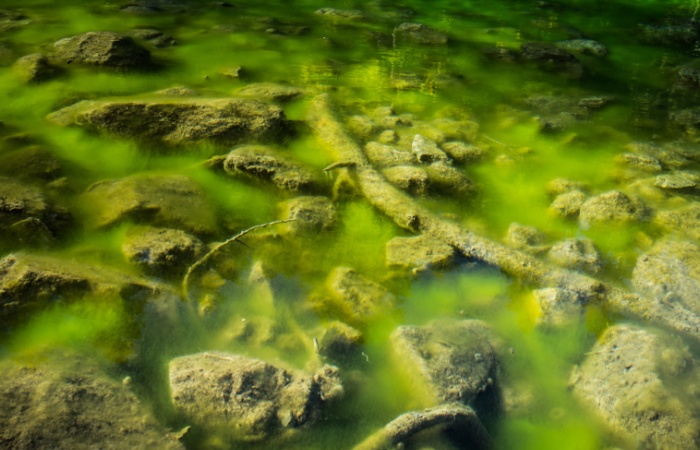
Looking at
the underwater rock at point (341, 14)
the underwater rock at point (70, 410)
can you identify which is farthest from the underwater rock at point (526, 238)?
the underwater rock at point (341, 14)

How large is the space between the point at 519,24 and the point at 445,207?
5.01 metres

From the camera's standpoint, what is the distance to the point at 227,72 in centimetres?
525

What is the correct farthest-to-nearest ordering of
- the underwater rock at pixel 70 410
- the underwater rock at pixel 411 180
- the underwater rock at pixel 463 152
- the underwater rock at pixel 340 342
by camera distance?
the underwater rock at pixel 463 152
the underwater rock at pixel 411 180
the underwater rock at pixel 340 342
the underwater rock at pixel 70 410

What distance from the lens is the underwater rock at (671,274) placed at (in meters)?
3.01

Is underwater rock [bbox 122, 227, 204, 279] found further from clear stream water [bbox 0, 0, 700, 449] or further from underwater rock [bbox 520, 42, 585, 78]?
→ underwater rock [bbox 520, 42, 585, 78]

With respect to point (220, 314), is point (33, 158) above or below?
above

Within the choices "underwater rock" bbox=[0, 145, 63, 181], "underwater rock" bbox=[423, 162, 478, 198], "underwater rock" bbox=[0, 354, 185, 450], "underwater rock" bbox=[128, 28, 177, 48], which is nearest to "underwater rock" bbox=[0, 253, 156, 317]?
"underwater rock" bbox=[0, 354, 185, 450]

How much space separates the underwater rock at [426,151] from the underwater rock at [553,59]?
2.54 m

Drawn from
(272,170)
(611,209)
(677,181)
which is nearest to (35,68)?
(272,170)

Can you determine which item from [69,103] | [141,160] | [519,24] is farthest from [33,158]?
[519,24]

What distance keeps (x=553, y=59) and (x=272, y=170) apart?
385 centimetres

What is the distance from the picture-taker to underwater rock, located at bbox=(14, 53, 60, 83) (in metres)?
4.75

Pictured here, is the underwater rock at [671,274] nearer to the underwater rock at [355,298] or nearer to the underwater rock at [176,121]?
the underwater rock at [355,298]

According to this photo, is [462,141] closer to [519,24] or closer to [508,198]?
[508,198]
